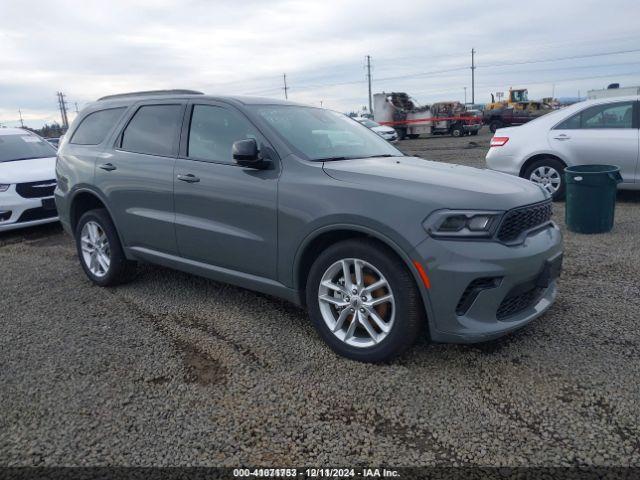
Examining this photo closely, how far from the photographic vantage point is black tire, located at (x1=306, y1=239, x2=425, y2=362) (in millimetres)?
3078

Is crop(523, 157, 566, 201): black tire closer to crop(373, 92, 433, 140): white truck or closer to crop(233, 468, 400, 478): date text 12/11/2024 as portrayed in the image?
crop(233, 468, 400, 478): date text 12/11/2024

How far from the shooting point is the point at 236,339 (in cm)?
381

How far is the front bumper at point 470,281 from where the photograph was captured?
9.61 feet

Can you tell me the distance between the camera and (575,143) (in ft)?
25.5

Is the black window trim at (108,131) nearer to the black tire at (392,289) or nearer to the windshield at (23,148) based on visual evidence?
the black tire at (392,289)


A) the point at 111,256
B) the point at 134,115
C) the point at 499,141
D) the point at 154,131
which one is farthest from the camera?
the point at 499,141

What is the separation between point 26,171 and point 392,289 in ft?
22.1

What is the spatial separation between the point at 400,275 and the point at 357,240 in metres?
0.36

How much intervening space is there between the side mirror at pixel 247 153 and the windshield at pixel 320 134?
0.92 ft

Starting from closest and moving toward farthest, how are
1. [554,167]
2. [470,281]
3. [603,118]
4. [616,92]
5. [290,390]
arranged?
[470,281] < [290,390] < [603,118] < [554,167] < [616,92]

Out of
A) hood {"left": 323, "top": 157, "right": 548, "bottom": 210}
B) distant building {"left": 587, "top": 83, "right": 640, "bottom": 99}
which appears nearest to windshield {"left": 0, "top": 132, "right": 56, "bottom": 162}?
hood {"left": 323, "top": 157, "right": 548, "bottom": 210}

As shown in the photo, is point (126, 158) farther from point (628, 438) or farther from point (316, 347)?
point (628, 438)

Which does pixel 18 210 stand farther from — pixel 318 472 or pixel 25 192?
pixel 318 472

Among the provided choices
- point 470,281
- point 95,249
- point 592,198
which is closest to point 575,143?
point 592,198
